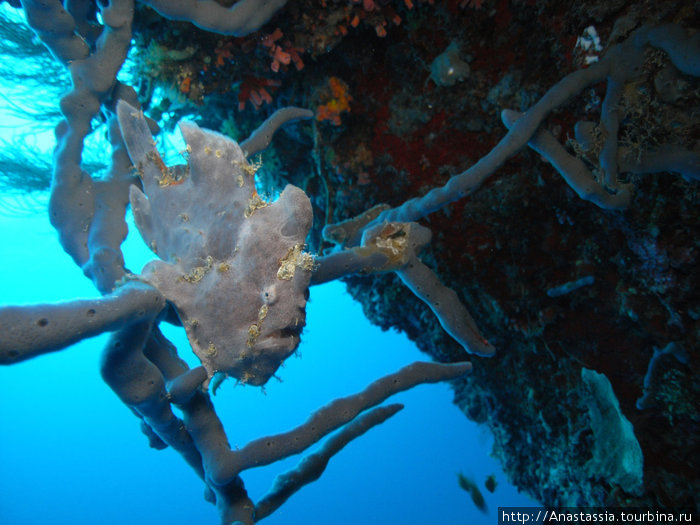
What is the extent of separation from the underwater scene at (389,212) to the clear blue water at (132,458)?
117 ft

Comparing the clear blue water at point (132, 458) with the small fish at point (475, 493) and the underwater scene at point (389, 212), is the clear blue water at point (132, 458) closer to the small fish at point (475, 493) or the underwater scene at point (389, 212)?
the small fish at point (475, 493)

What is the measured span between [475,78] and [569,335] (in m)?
3.04

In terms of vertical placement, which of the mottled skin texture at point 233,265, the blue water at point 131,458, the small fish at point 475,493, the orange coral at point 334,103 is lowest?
the small fish at point 475,493

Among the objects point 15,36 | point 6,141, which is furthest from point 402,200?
point 6,141

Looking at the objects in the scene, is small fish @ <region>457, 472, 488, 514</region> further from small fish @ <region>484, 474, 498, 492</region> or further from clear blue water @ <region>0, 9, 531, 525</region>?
clear blue water @ <region>0, 9, 531, 525</region>

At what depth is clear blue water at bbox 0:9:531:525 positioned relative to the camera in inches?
1601

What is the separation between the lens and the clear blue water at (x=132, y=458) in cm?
Answer: 4066

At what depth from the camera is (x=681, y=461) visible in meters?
3.37

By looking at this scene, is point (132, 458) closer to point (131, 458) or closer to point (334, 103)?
point (131, 458)

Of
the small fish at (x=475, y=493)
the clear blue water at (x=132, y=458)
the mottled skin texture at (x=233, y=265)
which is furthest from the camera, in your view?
the clear blue water at (x=132, y=458)

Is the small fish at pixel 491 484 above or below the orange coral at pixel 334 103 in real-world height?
below

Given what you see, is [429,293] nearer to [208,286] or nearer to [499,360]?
[208,286]

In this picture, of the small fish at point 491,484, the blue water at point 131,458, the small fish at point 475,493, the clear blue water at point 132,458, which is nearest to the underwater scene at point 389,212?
the small fish at point 475,493

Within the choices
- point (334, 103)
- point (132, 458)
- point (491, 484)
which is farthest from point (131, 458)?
point (334, 103)
